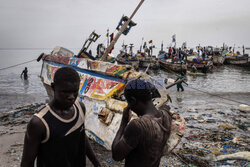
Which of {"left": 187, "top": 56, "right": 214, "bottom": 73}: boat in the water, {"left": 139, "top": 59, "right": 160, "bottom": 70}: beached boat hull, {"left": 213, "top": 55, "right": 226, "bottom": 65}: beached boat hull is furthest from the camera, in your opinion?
{"left": 213, "top": 55, "right": 226, "bottom": 65}: beached boat hull

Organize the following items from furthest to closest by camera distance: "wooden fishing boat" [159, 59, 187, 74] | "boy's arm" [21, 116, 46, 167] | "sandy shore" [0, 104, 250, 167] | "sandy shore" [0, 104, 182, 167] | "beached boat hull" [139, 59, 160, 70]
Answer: "beached boat hull" [139, 59, 160, 70] → "wooden fishing boat" [159, 59, 187, 74] → "sandy shore" [0, 104, 250, 167] → "sandy shore" [0, 104, 182, 167] → "boy's arm" [21, 116, 46, 167]

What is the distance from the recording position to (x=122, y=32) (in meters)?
6.97

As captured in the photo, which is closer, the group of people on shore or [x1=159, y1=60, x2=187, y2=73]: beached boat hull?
the group of people on shore

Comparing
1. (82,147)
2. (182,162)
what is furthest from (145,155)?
(182,162)

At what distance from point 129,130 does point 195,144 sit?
428 cm

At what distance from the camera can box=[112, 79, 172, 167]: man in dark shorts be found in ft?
4.41

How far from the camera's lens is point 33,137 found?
4.25 ft

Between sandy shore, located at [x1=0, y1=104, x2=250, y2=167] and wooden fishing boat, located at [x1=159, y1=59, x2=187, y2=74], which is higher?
wooden fishing boat, located at [x1=159, y1=59, x2=187, y2=74]

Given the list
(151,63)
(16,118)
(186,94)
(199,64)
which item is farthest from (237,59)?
(16,118)

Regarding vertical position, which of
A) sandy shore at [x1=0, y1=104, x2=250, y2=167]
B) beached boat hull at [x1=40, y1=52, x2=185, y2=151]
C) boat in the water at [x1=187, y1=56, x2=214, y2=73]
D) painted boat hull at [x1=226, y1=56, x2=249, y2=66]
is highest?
painted boat hull at [x1=226, y1=56, x2=249, y2=66]

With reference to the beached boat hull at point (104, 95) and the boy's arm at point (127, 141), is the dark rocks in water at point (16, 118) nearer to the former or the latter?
the beached boat hull at point (104, 95)

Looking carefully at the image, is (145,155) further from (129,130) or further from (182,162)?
(182,162)

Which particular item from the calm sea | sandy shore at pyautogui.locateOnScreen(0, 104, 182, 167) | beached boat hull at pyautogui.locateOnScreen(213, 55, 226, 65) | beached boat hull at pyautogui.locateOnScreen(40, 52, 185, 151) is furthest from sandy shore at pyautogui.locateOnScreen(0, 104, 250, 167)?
beached boat hull at pyautogui.locateOnScreen(213, 55, 226, 65)

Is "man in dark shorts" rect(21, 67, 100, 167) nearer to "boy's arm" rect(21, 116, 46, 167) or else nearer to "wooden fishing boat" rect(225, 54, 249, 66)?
"boy's arm" rect(21, 116, 46, 167)
